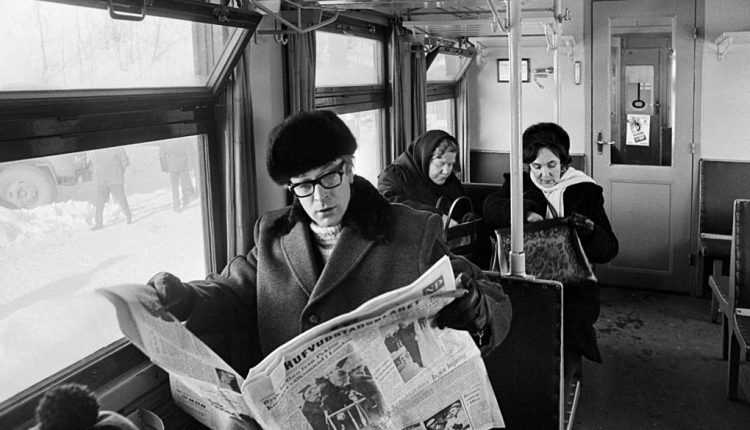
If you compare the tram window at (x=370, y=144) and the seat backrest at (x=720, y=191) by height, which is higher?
the tram window at (x=370, y=144)

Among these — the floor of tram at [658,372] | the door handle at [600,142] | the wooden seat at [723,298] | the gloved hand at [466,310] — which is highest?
the door handle at [600,142]

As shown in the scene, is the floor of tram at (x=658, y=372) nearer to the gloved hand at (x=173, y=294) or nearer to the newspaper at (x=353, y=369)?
the newspaper at (x=353, y=369)

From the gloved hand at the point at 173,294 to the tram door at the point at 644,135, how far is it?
16.3ft

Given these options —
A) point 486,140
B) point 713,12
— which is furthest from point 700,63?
point 486,140

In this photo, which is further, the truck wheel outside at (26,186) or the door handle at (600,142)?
the door handle at (600,142)

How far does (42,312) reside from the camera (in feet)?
6.54

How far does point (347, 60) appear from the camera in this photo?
4.32 meters

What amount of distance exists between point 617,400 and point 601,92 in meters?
2.93

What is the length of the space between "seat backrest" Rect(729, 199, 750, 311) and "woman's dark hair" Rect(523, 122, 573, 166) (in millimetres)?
1147

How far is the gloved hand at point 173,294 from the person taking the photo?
1695 millimetres

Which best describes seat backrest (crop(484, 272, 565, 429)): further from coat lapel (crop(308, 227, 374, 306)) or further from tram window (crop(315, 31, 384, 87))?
tram window (crop(315, 31, 384, 87))

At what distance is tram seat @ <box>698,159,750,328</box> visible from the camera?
18.1 ft

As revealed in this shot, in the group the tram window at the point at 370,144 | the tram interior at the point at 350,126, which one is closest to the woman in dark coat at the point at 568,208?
the tram interior at the point at 350,126

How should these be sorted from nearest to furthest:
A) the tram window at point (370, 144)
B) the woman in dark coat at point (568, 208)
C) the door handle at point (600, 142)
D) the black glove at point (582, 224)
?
1. the black glove at point (582, 224)
2. the woman in dark coat at point (568, 208)
3. the tram window at point (370, 144)
4. the door handle at point (600, 142)
